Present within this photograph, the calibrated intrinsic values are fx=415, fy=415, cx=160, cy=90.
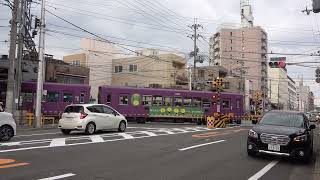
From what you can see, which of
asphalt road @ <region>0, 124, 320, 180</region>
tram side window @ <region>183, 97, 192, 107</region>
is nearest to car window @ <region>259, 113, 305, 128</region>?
asphalt road @ <region>0, 124, 320, 180</region>

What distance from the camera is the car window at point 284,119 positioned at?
13185 mm

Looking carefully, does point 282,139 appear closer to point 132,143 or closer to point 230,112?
point 132,143

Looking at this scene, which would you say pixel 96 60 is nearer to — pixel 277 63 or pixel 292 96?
pixel 277 63

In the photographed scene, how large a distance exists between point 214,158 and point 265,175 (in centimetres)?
275

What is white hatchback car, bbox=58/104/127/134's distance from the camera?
20.0 metres

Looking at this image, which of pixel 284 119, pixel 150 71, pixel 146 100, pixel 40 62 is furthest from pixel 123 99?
pixel 150 71

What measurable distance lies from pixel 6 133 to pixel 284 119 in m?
10.4

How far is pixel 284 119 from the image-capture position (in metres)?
13.5

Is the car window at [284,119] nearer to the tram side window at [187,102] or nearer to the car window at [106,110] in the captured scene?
the car window at [106,110]

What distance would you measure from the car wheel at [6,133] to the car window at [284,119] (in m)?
9.68

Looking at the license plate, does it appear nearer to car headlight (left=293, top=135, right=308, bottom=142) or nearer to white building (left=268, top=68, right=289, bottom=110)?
car headlight (left=293, top=135, right=308, bottom=142)

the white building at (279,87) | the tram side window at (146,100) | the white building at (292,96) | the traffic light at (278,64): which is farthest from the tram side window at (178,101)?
the white building at (292,96)

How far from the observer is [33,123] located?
94.9 ft

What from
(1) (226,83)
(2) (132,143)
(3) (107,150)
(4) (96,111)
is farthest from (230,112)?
(1) (226,83)
